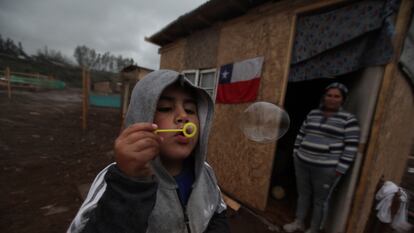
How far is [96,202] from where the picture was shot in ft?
2.77

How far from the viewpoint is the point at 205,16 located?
4469mm

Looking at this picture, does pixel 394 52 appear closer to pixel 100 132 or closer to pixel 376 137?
pixel 376 137

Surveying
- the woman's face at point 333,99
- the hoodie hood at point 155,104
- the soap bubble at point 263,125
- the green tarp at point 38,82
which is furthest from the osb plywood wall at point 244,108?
the green tarp at point 38,82

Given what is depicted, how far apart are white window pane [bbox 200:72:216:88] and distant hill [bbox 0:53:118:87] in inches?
1388

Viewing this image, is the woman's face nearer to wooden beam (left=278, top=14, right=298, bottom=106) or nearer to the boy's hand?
wooden beam (left=278, top=14, right=298, bottom=106)

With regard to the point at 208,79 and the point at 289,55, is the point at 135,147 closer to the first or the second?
the point at 289,55

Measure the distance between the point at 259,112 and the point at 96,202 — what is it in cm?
195

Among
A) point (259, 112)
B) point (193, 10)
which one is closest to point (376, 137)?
point (259, 112)

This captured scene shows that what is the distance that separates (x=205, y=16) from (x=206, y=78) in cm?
150

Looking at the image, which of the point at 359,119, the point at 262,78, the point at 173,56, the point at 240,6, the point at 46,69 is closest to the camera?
the point at 359,119

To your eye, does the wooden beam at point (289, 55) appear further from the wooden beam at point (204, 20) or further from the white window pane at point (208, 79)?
the wooden beam at point (204, 20)

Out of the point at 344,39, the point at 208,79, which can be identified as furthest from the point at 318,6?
the point at 208,79

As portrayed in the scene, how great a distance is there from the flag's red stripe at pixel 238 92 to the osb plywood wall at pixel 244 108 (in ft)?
0.41

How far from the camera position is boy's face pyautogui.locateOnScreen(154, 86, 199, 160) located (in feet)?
3.39
